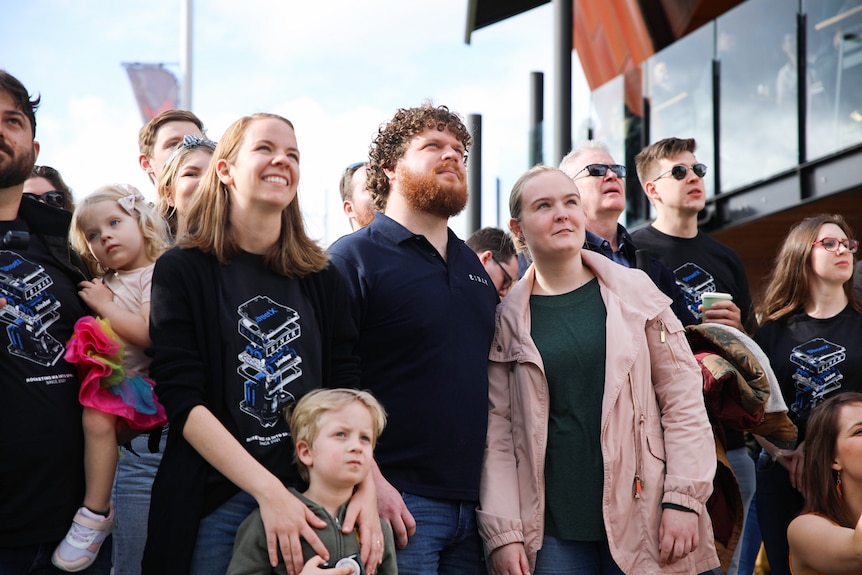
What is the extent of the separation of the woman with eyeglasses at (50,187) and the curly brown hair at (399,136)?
176 centimetres

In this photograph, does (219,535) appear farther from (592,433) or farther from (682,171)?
(682,171)

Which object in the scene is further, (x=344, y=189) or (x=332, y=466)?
(x=344, y=189)

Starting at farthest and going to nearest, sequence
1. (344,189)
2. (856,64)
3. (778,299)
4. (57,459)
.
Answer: (856,64), (344,189), (778,299), (57,459)

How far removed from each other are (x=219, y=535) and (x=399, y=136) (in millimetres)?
1942

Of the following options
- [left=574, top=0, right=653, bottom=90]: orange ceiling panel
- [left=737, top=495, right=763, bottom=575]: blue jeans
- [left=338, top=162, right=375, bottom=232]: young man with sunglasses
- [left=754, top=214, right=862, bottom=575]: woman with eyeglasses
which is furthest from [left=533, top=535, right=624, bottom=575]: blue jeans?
[left=574, top=0, right=653, bottom=90]: orange ceiling panel

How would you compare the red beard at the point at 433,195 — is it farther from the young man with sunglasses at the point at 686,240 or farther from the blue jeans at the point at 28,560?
the blue jeans at the point at 28,560

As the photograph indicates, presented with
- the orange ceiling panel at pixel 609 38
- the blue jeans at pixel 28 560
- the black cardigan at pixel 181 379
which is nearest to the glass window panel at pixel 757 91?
the orange ceiling panel at pixel 609 38

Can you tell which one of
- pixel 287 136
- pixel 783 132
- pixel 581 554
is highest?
pixel 783 132

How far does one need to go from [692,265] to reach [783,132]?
4910 mm

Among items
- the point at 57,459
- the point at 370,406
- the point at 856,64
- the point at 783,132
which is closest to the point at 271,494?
the point at 370,406

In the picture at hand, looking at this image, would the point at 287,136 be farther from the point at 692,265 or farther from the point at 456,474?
the point at 692,265

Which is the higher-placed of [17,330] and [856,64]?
[856,64]

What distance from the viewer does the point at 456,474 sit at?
386 cm

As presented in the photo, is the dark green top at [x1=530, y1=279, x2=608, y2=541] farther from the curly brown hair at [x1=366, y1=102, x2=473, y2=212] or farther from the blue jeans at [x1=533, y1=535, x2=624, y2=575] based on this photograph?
the curly brown hair at [x1=366, y1=102, x2=473, y2=212]
